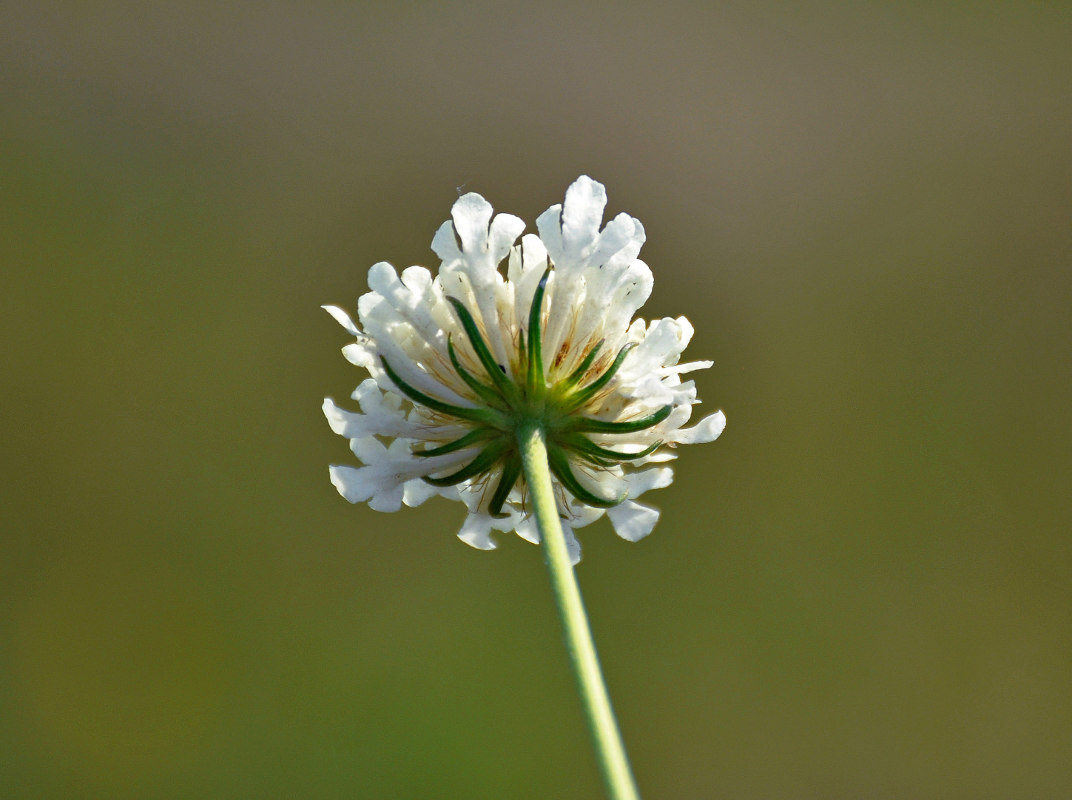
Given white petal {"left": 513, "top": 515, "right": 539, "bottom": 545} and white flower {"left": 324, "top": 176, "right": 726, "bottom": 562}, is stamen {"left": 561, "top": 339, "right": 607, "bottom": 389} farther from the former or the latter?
white petal {"left": 513, "top": 515, "right": 539, "bottom": 545}

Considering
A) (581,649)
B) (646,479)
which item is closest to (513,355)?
(646,479)

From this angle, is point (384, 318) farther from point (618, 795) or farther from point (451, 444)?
point (618, 795)

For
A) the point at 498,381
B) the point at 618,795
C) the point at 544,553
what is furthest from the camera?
the point at 498,381

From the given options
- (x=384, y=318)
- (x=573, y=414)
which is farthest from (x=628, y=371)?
(x=384, y=318)

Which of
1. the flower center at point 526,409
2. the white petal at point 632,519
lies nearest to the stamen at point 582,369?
the flower center at point 526,409

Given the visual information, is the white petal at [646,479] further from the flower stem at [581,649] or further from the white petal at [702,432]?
the flower stem at [581,649]

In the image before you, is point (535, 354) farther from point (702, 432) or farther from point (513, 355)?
point (702, 432)
